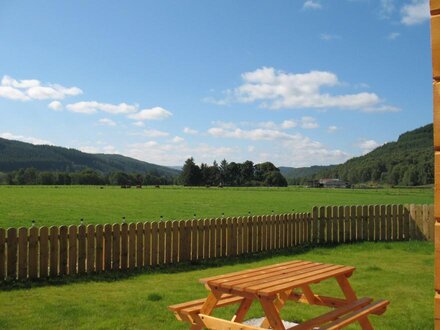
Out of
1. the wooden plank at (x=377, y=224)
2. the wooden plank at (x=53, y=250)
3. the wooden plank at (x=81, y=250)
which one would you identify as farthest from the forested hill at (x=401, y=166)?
the wooden plank at (x=53, y=250)

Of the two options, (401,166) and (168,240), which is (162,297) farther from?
(401,166)

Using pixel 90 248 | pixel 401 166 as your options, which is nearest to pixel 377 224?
pixel 90 248

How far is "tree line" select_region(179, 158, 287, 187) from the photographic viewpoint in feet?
449

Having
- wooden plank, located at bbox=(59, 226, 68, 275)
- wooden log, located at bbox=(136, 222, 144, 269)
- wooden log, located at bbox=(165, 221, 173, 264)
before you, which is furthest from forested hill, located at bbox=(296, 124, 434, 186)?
wooden plank, located at bbox=(59, 226, 68, 275)

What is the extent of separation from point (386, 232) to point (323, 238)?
2527mm

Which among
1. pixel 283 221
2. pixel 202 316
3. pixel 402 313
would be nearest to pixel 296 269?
pixel 202 316

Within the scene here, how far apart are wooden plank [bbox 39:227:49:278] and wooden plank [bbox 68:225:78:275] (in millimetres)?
448

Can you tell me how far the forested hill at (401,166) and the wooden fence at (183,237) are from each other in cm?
6939

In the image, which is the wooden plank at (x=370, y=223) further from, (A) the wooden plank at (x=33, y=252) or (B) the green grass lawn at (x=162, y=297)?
(A) the wooden plank at (x=33, y=252)

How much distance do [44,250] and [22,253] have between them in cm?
41

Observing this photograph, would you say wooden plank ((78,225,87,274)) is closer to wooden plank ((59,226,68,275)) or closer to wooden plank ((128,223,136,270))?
wooden plank ((59,226,68,275))

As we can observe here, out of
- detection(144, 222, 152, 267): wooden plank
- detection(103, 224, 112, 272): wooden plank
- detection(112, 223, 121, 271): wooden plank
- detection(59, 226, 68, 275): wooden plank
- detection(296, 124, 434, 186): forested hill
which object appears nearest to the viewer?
detection(59, 226, 68, 275): wooden plank

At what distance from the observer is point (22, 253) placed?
882 cm

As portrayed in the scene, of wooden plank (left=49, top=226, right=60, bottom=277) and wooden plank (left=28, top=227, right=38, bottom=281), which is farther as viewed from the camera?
wooden plank (left=49, top=226, right=60, bottom=277)
